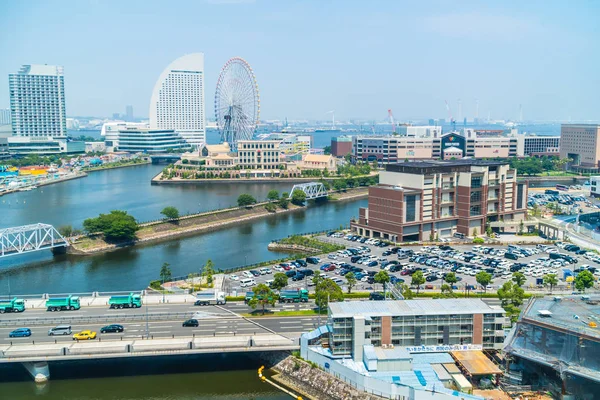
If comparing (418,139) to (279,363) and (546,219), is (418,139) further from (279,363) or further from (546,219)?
(279,363)

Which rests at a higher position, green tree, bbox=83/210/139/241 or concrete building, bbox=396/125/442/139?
concrete building, bbox=396/125/442/139

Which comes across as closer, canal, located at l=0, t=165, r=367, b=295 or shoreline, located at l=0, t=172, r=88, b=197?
canal, located at l=0, t=165, r=367, b=295

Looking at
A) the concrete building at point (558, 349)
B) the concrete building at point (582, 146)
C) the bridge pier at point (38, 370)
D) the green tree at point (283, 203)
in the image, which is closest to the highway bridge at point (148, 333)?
the bridge pier at point (38, 370)

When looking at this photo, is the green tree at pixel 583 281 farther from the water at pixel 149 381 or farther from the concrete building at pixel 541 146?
the concrete building at pixel 541 146

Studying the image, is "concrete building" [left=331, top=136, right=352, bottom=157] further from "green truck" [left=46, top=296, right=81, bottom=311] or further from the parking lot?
"green truck" [left=46, top=296, right=81, bottom=311]

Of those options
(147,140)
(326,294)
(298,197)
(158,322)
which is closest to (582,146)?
(298,197)

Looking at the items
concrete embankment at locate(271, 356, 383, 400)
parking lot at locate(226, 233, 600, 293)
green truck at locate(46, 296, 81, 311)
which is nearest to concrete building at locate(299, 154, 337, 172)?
parking lot at locate(226, 233, 600, 293)

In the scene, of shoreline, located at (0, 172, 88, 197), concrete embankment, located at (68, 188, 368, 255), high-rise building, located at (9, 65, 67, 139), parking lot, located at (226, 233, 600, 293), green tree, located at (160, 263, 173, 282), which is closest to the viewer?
parking lot, located at (226, 233, 600, 293)
